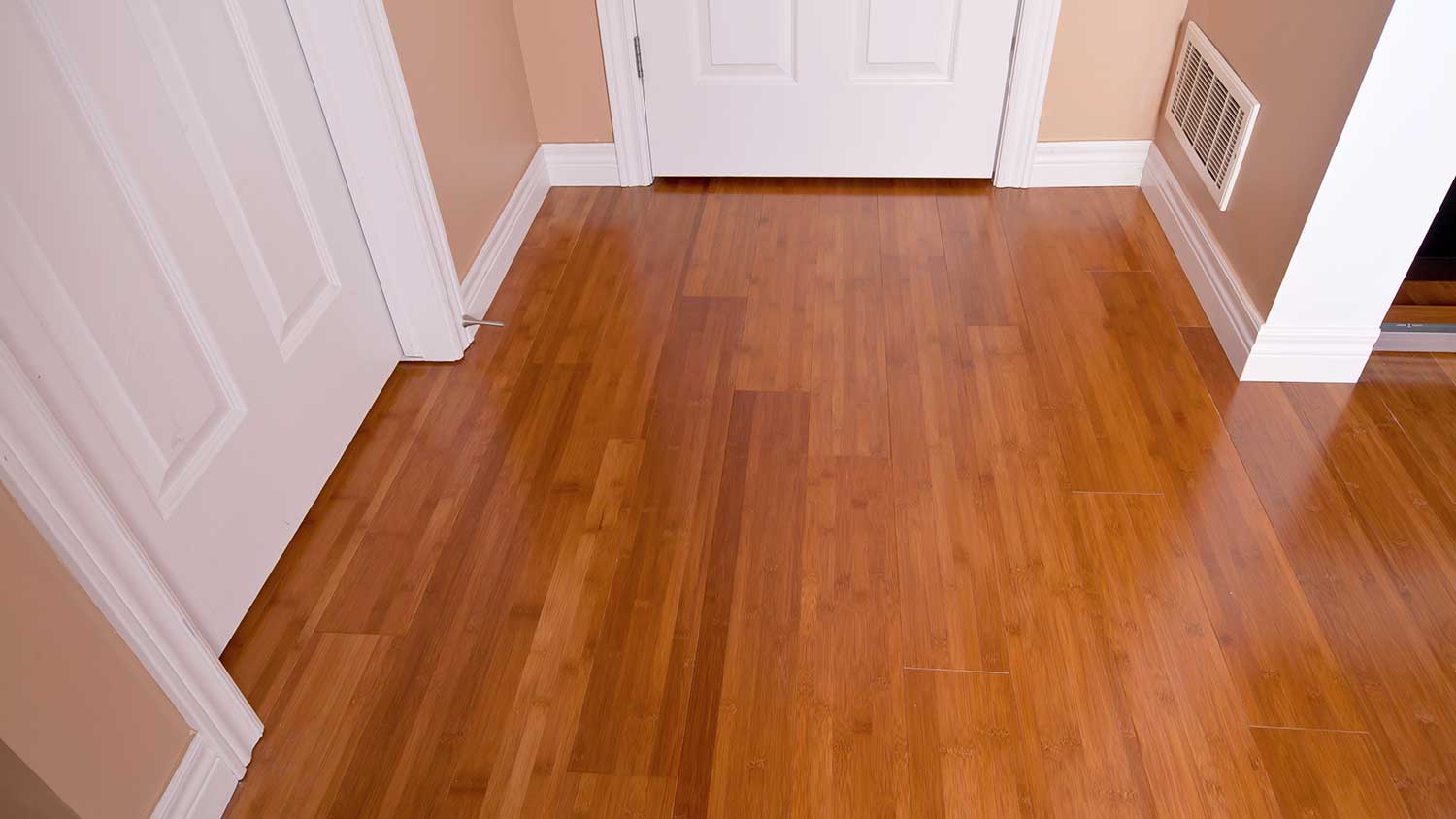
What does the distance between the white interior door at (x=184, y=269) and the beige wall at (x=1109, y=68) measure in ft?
6.01

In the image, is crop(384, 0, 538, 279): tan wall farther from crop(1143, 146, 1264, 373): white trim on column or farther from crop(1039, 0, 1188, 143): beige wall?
crop(1143, 146, 1264, 373): white trim on column

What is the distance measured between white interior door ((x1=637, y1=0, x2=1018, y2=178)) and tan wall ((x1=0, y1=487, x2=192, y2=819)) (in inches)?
78.0

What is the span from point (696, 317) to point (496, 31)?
93 centimetres

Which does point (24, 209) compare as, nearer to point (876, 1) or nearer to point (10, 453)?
point (10, 453)

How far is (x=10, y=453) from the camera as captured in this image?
1081mm

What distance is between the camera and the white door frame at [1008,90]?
251cm

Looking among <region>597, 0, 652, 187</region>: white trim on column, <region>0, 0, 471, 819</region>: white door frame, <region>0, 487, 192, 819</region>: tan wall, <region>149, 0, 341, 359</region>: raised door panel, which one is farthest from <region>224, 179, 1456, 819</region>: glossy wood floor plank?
<region>597, 0, 652, 187</region>: white trim on column

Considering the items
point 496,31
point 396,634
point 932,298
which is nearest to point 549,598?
point 396,634

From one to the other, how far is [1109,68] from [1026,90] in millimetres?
222

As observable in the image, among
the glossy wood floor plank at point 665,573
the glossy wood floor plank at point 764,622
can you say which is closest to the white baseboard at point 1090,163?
the glossy wood floor plank at point 665,573

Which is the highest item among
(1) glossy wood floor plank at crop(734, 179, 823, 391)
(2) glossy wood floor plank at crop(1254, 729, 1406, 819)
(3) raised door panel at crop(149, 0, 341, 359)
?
(3) raised door panel at crop(149, 0, 341, 359)

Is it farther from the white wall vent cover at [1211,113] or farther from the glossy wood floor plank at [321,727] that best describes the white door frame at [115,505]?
the white wall vent cover at [1211,113]

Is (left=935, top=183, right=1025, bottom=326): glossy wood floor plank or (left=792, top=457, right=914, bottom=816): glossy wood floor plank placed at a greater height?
(left=935, top=183, right=1025, bottom=326): glossy wood floor plank

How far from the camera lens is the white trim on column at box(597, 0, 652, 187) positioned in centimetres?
259
